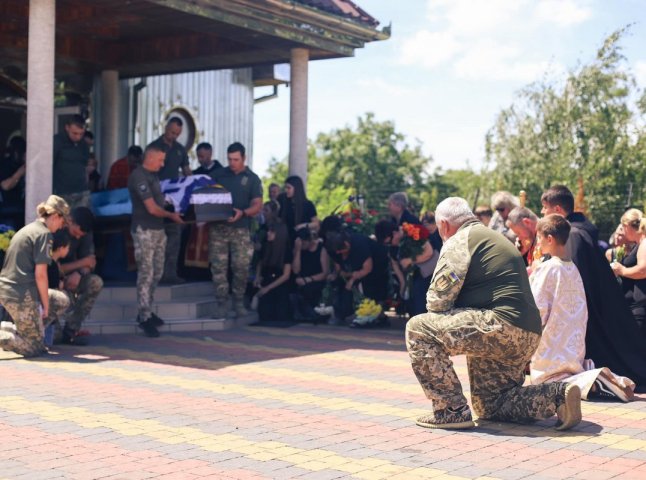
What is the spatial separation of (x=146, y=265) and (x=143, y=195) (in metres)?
0.86

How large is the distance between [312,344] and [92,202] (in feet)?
13.8

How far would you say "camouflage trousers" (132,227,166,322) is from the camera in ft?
39.7

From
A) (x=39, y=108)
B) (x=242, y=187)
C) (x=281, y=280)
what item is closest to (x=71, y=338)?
(x=39, y=108)

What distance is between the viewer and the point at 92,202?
14.0 m

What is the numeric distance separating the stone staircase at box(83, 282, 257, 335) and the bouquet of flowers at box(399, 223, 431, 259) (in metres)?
2.58

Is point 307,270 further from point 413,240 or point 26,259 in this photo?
point 26,259

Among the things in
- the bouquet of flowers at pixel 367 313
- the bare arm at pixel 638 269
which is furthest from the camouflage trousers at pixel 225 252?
the bare arm at pixel 638 269

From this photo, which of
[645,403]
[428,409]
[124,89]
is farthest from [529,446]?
[124,89]

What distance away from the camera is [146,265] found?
475 inches

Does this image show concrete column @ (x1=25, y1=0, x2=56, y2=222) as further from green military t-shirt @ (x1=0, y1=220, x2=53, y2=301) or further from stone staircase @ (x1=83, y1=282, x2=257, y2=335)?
stone staircase @ (x1=83, y1=282, x2=257, y2=335)

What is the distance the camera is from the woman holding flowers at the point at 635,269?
9.27 meters

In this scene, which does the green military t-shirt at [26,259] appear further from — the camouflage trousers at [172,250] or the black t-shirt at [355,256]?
the black t-shirt at [355,256]

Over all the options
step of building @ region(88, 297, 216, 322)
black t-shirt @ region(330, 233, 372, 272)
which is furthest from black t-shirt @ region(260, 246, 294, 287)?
step of building @ region(88, 297, 216, 322)

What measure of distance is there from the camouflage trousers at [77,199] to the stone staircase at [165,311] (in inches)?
46.1
